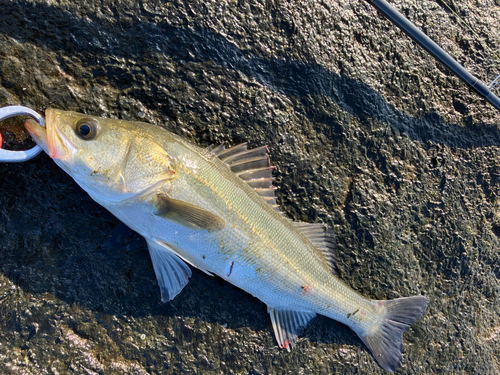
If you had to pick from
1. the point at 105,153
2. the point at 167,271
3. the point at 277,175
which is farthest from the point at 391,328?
the point at 105,153

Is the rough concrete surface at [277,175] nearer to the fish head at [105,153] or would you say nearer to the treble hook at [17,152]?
the treble hook at [17,152]

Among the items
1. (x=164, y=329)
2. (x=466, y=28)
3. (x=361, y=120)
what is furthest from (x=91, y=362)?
(x=466, y=28)

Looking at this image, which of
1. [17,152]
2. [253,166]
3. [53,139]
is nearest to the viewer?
[53,139]

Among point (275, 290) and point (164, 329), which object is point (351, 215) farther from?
point (164, 329)

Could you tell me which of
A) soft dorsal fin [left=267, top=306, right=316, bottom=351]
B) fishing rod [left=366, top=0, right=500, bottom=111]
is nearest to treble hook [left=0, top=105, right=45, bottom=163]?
soft dorsal fin [left=267, top=306, right=316, bottom=351]

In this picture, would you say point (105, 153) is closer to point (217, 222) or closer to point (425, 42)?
point (217, 222)

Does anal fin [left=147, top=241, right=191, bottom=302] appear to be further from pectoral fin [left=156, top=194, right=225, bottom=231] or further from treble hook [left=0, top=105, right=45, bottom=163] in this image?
treble hook [left=0, top=105, right=45, bottom=163]

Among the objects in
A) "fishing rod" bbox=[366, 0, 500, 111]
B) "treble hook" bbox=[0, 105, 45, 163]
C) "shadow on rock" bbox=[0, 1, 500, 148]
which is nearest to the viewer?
"treble hook" bbox=[0, 105, 45, 163]
